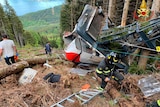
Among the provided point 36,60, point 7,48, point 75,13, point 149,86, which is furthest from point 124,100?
point 75,13

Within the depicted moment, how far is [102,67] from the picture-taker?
4234 millimetres

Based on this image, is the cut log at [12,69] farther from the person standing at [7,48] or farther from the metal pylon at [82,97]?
the metal pylon at [82,97]

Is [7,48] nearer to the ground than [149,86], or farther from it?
farther from it

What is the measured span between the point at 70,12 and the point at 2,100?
20.5 meters

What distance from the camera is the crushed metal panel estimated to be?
3627 millimetres

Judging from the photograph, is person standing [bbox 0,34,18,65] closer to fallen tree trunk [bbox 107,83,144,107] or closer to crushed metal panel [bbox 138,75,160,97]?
fallen tree trunk [bbox 107,83,144,107]

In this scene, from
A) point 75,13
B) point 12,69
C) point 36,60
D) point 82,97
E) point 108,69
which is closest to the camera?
point 82,97

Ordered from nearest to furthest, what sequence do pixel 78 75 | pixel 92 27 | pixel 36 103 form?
pixel 36 103 < pixel 78 75 < pixel 92 27

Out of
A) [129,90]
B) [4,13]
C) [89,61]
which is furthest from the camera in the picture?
[4,13]

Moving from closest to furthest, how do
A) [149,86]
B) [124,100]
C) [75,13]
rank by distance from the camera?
[124,100] < [149,86] < [75,13]

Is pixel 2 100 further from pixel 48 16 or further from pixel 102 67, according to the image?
pixel 48 16

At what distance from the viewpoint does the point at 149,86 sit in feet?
12.4

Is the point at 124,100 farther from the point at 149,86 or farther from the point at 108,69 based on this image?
the point at 108,69

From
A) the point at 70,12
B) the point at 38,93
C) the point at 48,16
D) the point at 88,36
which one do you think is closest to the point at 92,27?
the point at 88,36
